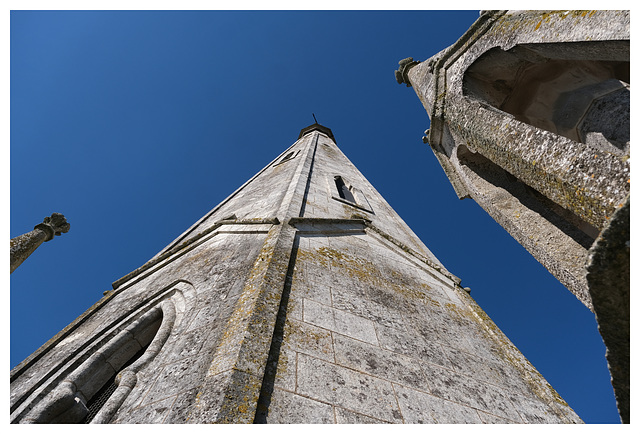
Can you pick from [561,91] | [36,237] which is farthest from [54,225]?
[561,91]

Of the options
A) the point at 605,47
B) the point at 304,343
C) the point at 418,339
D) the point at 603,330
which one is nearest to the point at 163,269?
the point at 304,343

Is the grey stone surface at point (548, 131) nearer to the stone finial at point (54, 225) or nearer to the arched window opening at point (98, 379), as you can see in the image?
the arched window opening at point (98, 379)

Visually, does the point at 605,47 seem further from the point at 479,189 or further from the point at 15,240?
the point at 15,240

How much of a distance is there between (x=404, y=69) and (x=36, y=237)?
31.3ft

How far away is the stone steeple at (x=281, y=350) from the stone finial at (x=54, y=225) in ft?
4.99

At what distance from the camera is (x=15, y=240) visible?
515 centimetres

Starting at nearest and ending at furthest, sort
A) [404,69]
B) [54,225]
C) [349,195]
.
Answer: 1. [54,225]
2. [404,69]
3. [349,195]

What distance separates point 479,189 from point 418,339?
409 centimetres

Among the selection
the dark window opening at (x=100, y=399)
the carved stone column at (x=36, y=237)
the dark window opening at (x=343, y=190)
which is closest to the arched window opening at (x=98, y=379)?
the dark window opening at (x=100, y=399)

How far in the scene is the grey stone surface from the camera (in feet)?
9.86

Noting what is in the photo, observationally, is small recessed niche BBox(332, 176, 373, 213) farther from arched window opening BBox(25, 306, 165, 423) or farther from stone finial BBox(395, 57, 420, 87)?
arched window opening BBox(25, 306, 165, 423)

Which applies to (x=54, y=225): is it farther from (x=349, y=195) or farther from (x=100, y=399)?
(x=349, y=195)

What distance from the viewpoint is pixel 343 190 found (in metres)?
12.6

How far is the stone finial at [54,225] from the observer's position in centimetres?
600
